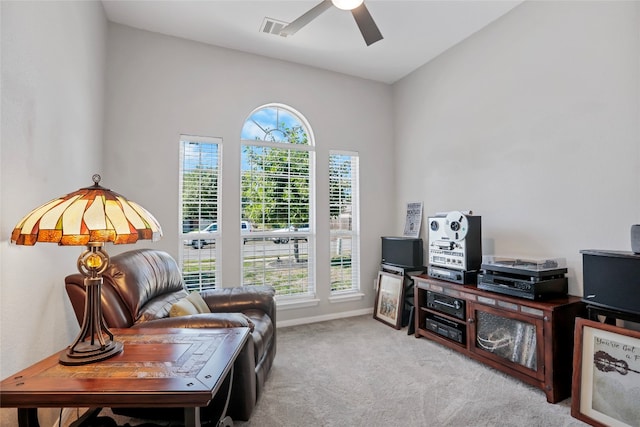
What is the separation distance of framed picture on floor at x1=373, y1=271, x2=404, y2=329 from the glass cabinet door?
1008 millimetres

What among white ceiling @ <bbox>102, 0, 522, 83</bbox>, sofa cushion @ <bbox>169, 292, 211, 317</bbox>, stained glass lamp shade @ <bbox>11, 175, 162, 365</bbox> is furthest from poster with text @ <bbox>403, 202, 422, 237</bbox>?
stained glass lamp shade @ <bbox>11, 175, 162, 365</bbox>

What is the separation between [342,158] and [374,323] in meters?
2.15

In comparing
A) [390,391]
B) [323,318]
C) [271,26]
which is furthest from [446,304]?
[271,26]

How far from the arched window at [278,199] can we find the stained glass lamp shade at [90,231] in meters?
2.27

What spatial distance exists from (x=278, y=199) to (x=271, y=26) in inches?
71.8

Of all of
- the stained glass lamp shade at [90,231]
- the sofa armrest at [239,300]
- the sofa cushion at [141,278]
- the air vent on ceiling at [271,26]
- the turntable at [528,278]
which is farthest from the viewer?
the air vent on ceiling at [271,26]

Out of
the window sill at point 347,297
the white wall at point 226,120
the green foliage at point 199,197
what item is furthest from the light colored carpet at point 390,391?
the green foliage at point 199,197

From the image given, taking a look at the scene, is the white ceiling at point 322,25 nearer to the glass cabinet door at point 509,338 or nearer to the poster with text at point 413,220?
the poster with text at point 413,220

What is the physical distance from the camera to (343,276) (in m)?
4.21

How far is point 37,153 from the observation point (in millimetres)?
1688

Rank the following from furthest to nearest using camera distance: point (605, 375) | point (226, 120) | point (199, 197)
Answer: point (226, 120) < point (199, 197) < point (605, 375)

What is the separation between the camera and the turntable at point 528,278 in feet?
7.72

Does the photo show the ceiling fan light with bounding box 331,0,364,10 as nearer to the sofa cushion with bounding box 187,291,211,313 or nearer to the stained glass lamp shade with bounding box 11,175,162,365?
the stained glass lamp shade with bounding box 11,175,162,365

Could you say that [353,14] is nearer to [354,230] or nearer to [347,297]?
[354,230]
